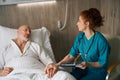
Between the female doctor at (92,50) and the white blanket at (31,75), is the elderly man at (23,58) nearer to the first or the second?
the white blanket at (31,75)

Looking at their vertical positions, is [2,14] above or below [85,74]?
above

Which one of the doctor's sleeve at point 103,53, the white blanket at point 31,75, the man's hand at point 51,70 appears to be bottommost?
the white blanket at point 31,75

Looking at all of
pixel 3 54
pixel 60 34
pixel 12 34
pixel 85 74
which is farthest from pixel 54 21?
pixel 85 74

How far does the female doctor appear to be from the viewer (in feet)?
8.00

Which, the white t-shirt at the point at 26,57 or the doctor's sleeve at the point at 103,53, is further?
the white t-shirt at the point at 26,57

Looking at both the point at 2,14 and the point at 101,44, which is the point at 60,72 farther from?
the point at 2,14

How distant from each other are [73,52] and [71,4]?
857mm

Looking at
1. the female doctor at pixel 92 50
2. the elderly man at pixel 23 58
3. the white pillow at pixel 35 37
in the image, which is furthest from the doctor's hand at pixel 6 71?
the female doctor at pixel 92 50

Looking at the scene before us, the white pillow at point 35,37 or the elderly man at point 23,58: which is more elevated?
the white pillow at point 35,37

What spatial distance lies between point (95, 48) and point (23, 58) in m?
0.82

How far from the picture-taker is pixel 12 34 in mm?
2990

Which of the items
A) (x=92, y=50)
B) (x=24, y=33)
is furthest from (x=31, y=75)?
(x=92, y=50)

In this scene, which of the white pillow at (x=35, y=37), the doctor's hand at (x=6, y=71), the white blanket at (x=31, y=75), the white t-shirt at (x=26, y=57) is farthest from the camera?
the white pillow at (x=35, y=37)

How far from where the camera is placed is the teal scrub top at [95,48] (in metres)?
2.44
